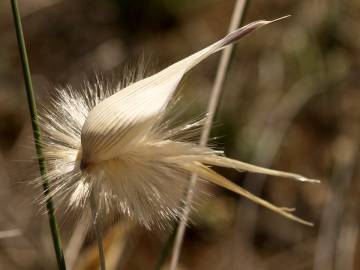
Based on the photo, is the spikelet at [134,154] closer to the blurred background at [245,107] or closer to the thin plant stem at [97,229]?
the thin plant stem at [97,229]

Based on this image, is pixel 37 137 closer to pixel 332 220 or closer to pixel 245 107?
pixel 332 220

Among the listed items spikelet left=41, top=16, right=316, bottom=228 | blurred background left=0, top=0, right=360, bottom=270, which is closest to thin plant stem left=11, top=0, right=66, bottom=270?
spikelet left=41, top=16, right=316, bottom=228

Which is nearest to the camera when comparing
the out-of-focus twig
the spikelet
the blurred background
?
the spikelet

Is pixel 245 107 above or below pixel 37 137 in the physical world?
above

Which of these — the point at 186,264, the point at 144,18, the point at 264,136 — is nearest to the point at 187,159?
the point at 264,136

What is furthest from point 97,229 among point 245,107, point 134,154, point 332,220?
point 245,107

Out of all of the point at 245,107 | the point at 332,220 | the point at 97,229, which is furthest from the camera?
the point at 245,107

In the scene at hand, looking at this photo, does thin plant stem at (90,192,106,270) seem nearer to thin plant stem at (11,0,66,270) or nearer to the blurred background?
thin plant stem at (11,0,66,270)
